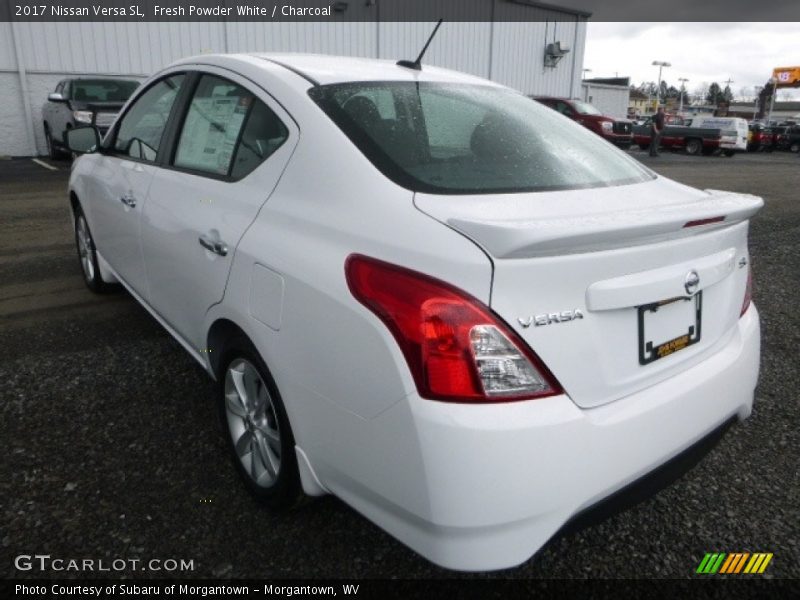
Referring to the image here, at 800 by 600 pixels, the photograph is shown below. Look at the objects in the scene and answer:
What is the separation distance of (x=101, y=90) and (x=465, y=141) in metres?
12.5

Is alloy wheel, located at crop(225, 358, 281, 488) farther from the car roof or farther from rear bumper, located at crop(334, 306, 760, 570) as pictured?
the car roof

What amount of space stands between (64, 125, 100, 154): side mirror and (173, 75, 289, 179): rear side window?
5.13 ft

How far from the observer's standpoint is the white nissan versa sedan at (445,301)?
149 centimetres

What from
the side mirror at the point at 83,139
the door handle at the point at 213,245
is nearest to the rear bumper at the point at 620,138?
the side mirror at the point at 83,139

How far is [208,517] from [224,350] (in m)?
0.58

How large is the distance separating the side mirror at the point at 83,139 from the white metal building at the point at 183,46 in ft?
46.4

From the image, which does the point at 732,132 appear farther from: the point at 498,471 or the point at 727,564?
the point at 498,471

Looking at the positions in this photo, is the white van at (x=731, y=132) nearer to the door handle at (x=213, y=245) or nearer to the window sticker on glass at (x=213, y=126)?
the window sticker on glass at (x=213, y=126)

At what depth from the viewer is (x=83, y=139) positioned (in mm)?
3980

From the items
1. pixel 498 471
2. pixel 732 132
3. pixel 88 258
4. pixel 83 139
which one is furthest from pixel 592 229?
pixel 732 132

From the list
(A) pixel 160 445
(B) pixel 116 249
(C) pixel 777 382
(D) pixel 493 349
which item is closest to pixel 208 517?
(A) pixel 160 445

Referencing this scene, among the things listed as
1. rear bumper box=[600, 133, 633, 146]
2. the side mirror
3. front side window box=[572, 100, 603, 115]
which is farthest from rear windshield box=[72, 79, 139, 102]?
rear bumper box=[600, 133, 633, 146]

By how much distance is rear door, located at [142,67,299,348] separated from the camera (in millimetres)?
2152

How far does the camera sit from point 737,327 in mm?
2131
